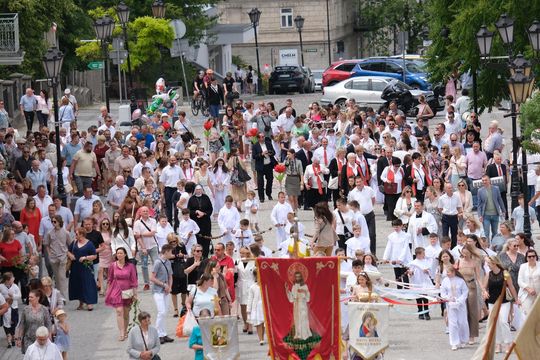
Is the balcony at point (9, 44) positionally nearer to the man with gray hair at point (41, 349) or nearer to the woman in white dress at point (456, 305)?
the woman in white dress at point (456, 305)

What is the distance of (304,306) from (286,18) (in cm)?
6869

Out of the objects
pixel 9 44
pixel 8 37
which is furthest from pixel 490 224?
pixel 8 37

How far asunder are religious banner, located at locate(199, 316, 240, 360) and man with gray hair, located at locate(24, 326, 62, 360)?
199 cm

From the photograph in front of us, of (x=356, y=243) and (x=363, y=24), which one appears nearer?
(x=356, y=243)

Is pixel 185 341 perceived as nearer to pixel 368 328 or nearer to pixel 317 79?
pixel 368 328

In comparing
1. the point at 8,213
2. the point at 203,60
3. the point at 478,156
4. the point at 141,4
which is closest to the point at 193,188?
the point at 8,213

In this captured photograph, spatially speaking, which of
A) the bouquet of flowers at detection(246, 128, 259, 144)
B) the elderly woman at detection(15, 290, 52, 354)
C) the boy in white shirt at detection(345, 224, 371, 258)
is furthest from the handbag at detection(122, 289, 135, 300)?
the bouquet of flowers at detection(246, 128, 259, 144)

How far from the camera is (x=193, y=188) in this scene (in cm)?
3052

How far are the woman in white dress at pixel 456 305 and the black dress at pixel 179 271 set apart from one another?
14.2ft

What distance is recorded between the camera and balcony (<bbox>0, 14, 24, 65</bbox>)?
1649 inches

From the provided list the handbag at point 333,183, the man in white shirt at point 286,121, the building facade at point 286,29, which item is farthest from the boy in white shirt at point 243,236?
the building facade at point 286,29

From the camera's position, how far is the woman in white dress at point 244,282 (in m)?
25.5

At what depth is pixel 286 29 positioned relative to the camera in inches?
3538

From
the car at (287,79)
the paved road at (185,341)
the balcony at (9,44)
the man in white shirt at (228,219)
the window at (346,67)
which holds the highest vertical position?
the balcony at (9,44)
